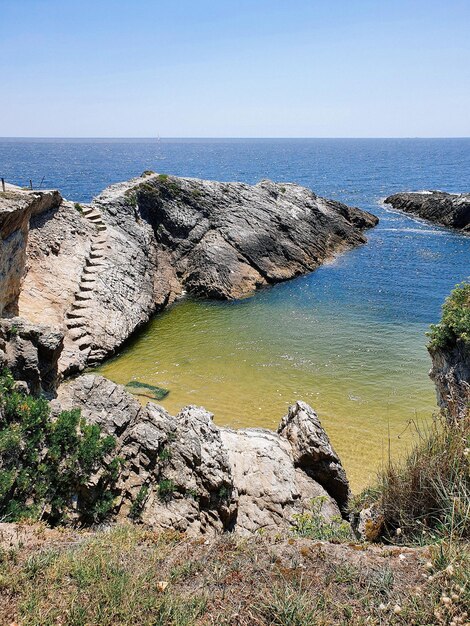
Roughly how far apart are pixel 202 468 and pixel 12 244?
13.8 metres

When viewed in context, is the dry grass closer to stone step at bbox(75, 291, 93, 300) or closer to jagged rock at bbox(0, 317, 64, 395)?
jagged rock at bbox(0, 317, 64, 395)

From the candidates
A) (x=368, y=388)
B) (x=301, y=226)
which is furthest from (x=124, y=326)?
(x=301, y=226)

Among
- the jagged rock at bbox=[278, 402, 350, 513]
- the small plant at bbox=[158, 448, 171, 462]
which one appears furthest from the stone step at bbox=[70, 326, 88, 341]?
the jagged rock at bbox=[278, 402, 350, 513]

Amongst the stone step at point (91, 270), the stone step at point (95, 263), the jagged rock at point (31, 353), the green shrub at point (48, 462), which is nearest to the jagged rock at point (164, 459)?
the green shrub at point (48, 462)

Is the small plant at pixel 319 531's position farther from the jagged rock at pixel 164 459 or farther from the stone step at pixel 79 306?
the stone step at pixel 79 306

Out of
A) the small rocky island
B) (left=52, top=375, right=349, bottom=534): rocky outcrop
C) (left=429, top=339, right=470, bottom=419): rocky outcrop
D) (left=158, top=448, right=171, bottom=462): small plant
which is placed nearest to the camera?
(left=52, top=375, right=349, bottom=534): rocky outcrop

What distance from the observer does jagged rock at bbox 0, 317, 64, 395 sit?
38.1ft

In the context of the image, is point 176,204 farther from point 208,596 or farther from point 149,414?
point 208,596

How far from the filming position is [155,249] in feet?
116

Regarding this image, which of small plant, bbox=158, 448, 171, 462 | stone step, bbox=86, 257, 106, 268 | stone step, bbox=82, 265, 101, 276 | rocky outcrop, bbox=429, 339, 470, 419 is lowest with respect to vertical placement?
small plant, bbox=158, 448, 171, 462

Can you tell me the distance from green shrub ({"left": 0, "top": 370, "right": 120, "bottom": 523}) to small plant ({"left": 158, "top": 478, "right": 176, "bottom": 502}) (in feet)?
3.44

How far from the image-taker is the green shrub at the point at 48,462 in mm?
8805

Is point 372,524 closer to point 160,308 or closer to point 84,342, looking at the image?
point 84,342

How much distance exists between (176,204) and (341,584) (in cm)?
3472
